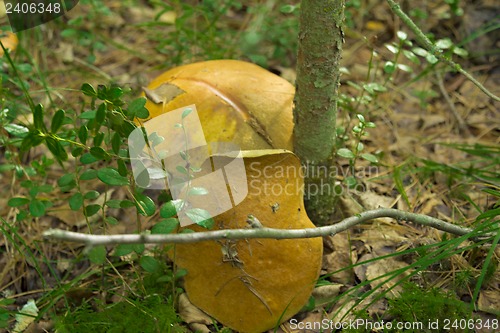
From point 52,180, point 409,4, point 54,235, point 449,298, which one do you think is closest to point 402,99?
point 409,4

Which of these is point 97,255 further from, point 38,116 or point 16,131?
point 16,131

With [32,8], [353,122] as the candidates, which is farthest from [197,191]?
[32,8]

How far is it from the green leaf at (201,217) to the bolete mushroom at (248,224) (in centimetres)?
15

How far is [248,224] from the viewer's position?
197 centimetres

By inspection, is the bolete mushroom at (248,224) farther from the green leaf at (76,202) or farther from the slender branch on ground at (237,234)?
the green leaf at (76,202)

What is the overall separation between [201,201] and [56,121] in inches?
24.4

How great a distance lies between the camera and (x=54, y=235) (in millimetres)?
1290

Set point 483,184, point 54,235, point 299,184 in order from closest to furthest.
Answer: point 54,235 < point 299,184 < point 483,184

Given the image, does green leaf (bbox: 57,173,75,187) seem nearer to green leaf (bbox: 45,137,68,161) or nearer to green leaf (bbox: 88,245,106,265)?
green leaf (bbox: 45,137,68,161)

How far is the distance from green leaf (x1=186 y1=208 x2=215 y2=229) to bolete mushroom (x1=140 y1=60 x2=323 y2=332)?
0.15 m

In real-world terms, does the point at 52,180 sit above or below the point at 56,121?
below

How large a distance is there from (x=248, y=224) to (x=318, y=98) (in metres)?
0.63

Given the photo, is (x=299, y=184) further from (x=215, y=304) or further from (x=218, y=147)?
(x=215, y=304)

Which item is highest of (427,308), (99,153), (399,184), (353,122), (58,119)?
(58,119)
